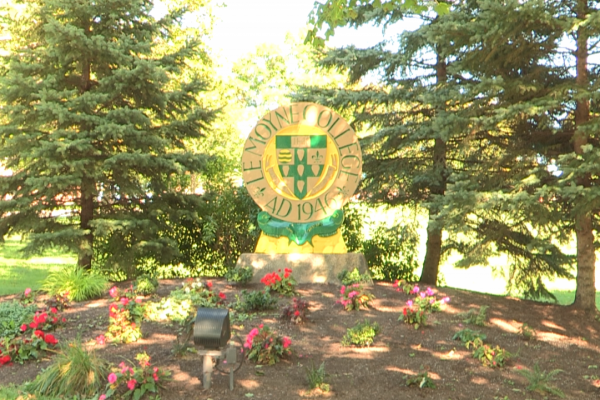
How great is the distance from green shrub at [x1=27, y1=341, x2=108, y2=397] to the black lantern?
0.99 meters

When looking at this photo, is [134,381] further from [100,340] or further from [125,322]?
[125,322]

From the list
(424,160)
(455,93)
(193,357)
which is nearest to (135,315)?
(193,357)

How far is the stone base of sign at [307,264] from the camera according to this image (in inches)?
375

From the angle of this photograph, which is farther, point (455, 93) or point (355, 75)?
point (355, 75)

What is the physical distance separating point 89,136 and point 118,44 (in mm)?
1558

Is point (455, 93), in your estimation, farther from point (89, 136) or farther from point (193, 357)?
point (89, 136)

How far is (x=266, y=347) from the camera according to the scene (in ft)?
19.0

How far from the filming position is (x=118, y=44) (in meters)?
9.95

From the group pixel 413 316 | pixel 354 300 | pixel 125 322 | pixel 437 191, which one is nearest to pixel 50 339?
pixel 125 322

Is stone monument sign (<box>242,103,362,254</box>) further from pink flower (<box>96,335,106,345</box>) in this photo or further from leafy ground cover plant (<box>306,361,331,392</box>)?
leafy ground cover plant (<box>306,361,331,392</box>)

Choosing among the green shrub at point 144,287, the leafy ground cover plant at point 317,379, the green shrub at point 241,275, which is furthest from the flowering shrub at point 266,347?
the green shrub at point 241,275

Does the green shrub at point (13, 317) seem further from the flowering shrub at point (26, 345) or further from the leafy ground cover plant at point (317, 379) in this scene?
the leafy ground cover plant at point (317, 379)

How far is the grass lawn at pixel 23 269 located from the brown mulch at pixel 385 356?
448 centimetres

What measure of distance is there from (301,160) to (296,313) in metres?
3.57
